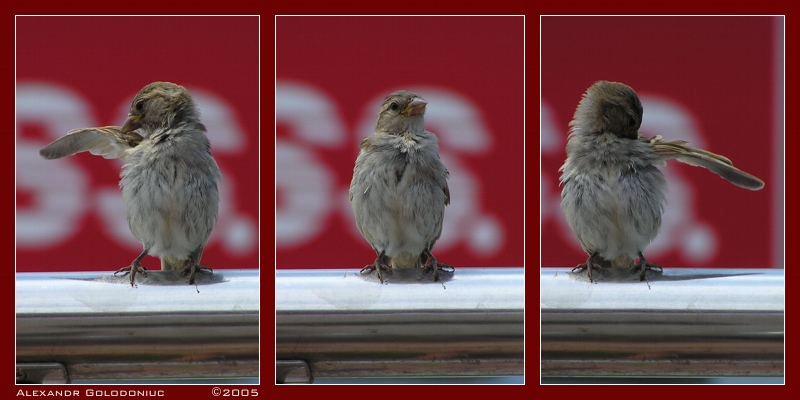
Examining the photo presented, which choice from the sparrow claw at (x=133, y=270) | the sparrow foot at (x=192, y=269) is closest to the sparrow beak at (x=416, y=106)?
the sparrow foot at (x=192, y=269)

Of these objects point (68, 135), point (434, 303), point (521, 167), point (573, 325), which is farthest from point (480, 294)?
point (68, 135)

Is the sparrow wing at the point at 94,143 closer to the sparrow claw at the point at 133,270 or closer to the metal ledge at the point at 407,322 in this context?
the sparrow claw at the point at 133,270

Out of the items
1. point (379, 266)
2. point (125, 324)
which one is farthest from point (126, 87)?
point (379, 266)

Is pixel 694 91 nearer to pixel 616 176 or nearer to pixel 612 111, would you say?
pixel 612 111

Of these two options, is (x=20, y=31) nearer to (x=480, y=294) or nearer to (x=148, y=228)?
(x=148, y=228)

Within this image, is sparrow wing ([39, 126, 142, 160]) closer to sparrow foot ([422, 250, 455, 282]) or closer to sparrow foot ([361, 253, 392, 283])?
sparrow foot ([361, 253, 392, 283])

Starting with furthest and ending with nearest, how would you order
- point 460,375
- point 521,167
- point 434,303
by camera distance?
point 521,167 < point 460,375 < point 434,303
